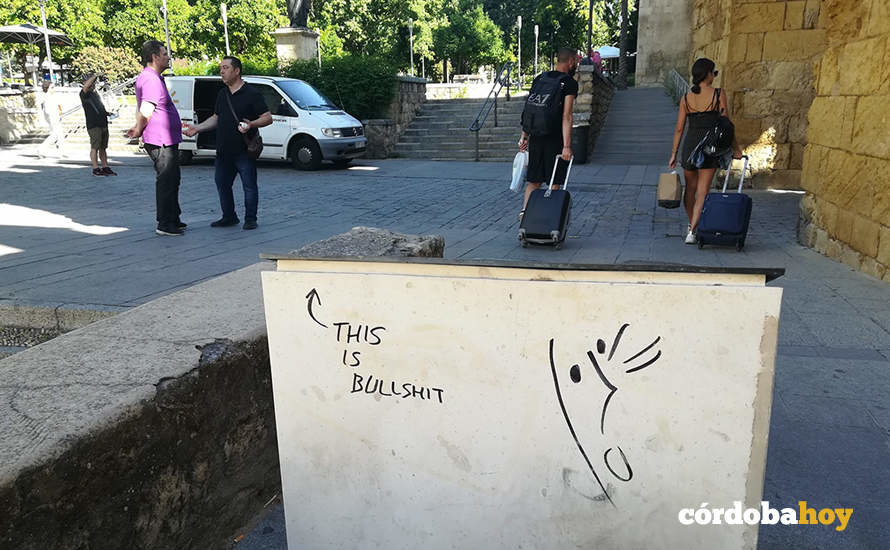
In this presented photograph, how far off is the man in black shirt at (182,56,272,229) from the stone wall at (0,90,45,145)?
16.3 metres

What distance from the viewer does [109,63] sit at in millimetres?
32438

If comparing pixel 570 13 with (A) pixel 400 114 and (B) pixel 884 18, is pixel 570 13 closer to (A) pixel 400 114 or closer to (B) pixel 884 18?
(A) pixel 400 114

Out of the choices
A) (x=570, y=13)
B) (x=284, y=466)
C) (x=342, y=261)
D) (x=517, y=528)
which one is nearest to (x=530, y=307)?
(x=342, y=261)

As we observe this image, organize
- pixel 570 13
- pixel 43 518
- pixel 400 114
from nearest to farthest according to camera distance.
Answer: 1. pixel 43 518
2. pixel 400 114
3. pixel 570 13

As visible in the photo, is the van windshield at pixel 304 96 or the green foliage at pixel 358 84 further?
the green foliage at pixel 358 84

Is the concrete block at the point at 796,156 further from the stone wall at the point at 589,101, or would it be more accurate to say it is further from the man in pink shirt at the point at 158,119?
the man in pink shirt at the point at 158,119

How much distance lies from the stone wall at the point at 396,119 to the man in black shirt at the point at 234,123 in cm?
892

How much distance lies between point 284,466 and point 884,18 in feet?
18.4

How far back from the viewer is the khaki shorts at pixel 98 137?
11.8 meters

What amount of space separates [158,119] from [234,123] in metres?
0.78

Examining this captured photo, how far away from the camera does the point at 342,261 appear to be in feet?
5.15

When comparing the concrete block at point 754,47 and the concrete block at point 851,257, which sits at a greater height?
the concrete block at point 754,47

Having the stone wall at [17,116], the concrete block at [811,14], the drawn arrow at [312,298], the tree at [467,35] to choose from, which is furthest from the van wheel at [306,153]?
the tree at [467,35]

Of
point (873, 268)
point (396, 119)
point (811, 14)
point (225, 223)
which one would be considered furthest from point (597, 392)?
point (396, 119)
